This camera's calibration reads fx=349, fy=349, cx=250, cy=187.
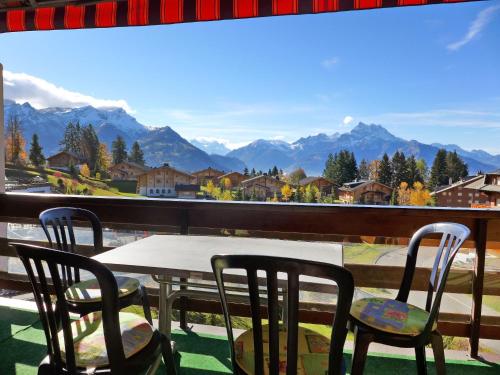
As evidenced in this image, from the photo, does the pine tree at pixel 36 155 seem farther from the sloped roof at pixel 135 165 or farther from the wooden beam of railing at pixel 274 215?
the sloped roof at pixel 135 165

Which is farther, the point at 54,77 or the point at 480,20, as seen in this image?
the point at 54,77

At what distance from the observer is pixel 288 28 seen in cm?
918

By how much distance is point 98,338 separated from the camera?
4.91 ft

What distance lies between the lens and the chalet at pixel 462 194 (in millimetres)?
2613

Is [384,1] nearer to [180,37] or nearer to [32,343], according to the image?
[32,343]

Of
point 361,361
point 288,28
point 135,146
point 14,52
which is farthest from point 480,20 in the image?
point 14,52

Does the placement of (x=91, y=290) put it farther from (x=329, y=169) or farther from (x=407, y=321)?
(x=329, y=169)

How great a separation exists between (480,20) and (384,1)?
4678mm

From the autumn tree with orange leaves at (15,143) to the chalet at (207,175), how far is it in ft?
6.85

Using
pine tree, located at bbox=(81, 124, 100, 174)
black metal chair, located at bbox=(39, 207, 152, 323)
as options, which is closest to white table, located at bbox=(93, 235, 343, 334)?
black metal chair, located at bbox=(39, 207, 152, 323)

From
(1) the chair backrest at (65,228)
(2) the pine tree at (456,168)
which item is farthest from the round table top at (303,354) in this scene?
(2) the pine tree at (456,168)

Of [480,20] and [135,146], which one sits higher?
[480,20]

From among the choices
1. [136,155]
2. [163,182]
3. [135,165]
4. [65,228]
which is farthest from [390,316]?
[136,155]

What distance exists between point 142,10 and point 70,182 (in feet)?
5.82
